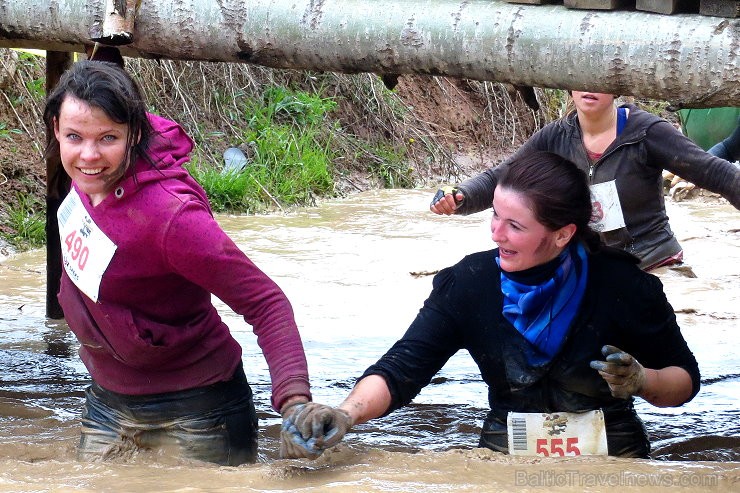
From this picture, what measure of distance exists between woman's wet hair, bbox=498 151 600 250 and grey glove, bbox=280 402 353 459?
0.78 m

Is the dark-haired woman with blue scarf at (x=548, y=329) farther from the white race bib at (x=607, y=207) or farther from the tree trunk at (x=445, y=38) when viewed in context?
the white race bib at (x=607, y=207)

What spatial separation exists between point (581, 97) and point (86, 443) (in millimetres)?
2212

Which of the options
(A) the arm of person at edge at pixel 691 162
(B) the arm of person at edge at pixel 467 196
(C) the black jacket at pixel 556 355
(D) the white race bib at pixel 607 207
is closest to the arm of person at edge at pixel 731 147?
(A) the arm of person at edge at pixel 691 162

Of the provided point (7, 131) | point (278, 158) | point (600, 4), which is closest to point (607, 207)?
point (600, 4)

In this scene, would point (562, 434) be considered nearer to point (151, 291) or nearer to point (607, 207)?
point (151, 291)

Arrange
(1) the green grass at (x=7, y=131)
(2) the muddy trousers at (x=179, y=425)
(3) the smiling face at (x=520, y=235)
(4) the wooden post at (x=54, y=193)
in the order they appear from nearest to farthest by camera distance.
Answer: (3) the smiling face at (x=520, y=235) → (2) the muddy trousers at (x=179, y=425) → (4) the wooden post at (x=54, y=193) → (1) the green grass at (x=7, y=131)

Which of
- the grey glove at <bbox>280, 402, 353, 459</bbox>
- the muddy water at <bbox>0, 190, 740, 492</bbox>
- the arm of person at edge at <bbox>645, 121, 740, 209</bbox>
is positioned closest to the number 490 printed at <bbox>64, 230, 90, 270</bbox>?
the muddy water at <bbox>0, 190, 740, 492</bbox>

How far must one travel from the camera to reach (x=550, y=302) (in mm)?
2943

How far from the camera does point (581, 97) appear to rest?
4176 mm

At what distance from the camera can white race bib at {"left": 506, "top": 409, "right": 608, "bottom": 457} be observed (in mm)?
2963

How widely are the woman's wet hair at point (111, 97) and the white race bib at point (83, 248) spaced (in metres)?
A: 0.20

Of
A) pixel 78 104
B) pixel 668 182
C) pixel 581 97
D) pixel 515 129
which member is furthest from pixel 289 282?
pixel 515 129

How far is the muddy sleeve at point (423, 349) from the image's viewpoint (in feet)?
9.62

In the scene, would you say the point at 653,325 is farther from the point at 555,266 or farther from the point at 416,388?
the point at 416,388
